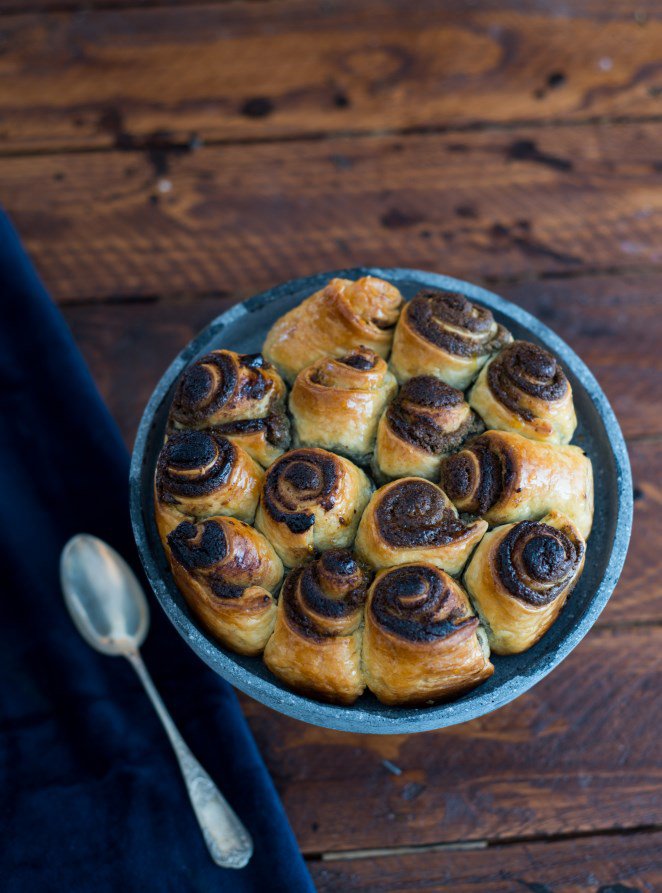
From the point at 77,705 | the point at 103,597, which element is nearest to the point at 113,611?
the point at 103,597

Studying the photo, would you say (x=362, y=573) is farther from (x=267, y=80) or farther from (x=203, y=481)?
(x=267, y=80)

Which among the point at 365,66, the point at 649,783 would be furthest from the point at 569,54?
the point at 649,783

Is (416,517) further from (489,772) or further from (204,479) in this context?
(489,772)

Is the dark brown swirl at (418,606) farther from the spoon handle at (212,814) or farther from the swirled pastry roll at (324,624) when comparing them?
the spoon handle at (212,814)

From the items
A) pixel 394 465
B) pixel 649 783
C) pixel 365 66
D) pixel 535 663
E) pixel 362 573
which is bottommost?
pixel 649 783

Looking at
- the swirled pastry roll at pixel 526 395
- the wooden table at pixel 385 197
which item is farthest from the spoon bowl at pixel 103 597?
the swirled pastry roll at pixel 526 395
